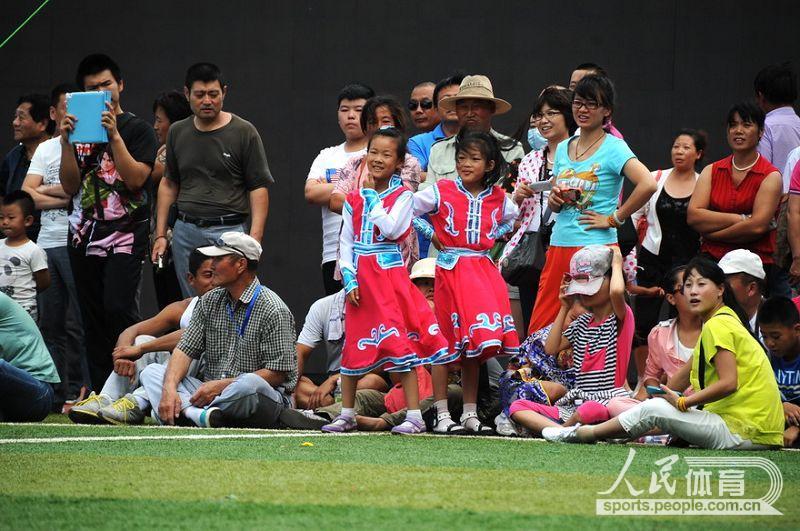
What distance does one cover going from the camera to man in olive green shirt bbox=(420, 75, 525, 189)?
21.4 feet

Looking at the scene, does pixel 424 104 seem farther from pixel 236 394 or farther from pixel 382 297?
pixel 236 394

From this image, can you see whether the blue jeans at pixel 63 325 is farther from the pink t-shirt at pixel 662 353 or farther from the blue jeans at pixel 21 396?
the pink t-shirt at pixel 662 353

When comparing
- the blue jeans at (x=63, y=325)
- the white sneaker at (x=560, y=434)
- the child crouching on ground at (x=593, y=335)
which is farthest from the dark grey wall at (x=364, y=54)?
Result: the white sneaker at (x=560, y=434)

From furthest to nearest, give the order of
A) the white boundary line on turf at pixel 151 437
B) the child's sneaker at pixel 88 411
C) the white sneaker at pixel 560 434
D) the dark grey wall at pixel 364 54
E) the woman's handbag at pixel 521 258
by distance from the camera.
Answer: the dark grey wall at pixel 364 54 < the woman's handbag at pixel 521 258 < the child's sneaker at pixel 88 411 < the white sneaker at pixel 560 434 < the white boundary line on turf at pixel 151 437

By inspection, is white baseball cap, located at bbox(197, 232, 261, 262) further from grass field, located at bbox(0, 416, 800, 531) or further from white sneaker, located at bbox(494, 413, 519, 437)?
white sneaker, located at bbox(494, 413, 519, 437)

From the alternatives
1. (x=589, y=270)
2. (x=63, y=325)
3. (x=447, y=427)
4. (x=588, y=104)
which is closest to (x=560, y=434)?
(x=447, y=427)

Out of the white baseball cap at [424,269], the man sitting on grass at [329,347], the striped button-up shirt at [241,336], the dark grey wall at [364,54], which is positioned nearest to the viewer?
the striped button-up shirt at [241,336]

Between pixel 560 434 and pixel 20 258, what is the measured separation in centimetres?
350

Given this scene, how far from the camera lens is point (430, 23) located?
8.59 meters

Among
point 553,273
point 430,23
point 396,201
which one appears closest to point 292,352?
point 396,201

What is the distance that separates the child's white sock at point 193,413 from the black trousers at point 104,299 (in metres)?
1.07

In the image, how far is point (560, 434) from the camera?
17.2ft

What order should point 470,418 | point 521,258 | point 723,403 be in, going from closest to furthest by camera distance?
point 723,403 → point 470,418 → point 521,258

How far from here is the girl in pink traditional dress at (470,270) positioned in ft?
18.7
